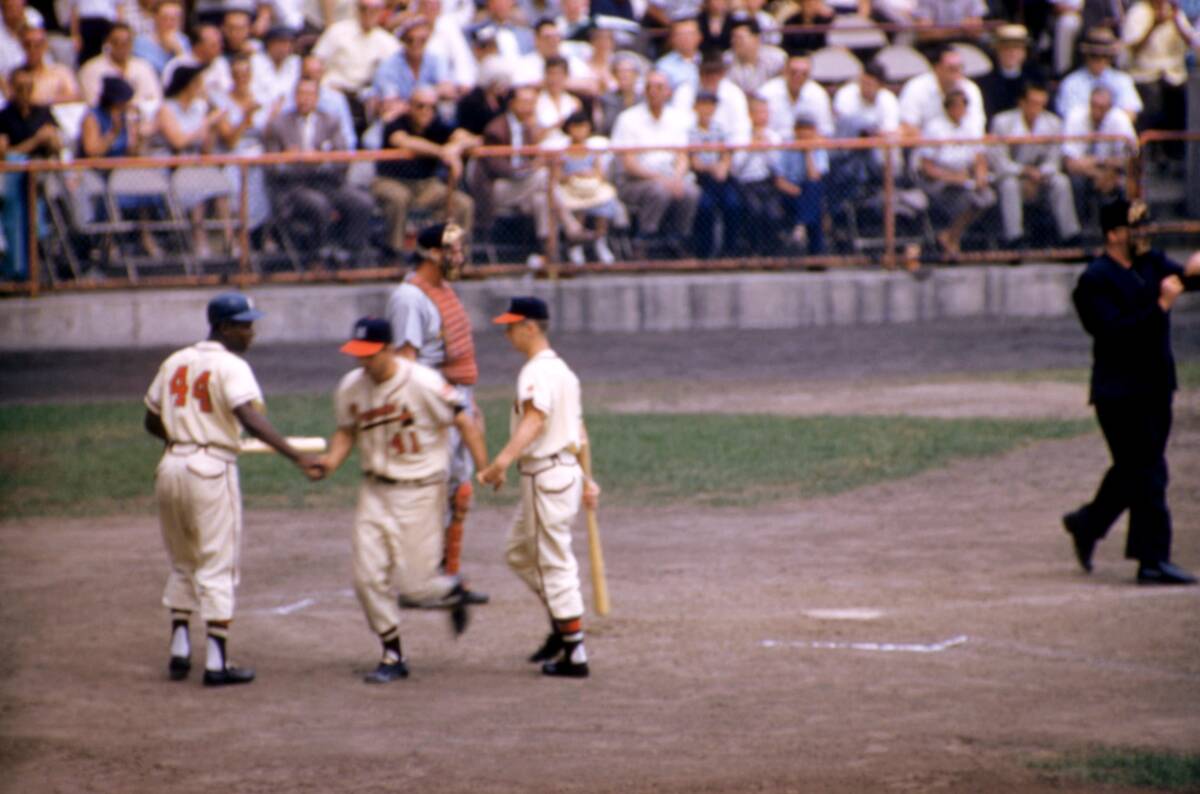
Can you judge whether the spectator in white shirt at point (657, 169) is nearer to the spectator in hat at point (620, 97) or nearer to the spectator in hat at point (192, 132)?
the spectator in hat at point (620, 97)

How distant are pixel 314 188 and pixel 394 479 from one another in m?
10.9

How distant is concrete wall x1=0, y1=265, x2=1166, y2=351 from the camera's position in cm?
1905

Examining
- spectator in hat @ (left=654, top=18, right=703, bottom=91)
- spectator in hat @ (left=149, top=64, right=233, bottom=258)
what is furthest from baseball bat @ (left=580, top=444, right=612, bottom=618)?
spectator in hat @ (left=654, top=18, right=703, bottom=91)

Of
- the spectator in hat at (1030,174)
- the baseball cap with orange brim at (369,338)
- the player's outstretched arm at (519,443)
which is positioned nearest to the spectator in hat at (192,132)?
the spectator in hat at (1030,174)

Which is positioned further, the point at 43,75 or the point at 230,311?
the point at 43,75

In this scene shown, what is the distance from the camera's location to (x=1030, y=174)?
1939cm

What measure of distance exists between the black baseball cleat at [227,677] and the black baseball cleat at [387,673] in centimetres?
52

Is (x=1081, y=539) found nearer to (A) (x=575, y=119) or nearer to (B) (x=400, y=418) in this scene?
(B) (x=400, y=418)

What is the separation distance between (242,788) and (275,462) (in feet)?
27.7

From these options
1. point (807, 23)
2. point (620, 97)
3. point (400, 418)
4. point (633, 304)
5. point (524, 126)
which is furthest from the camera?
point (807, 23)

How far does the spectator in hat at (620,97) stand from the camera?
2019 centimetres

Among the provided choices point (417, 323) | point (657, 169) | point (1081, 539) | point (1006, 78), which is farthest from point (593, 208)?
point (1081, 539)

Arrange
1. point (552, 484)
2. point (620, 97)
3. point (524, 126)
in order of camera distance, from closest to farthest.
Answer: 1. point (552, 484)
2. point (524, 126)
3. point (620, 97)

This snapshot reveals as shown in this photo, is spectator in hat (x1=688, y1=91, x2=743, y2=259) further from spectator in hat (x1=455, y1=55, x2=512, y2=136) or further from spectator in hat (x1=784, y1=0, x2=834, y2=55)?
spectator in hat (x1=784, y1=0, x2=834, y2=55)
